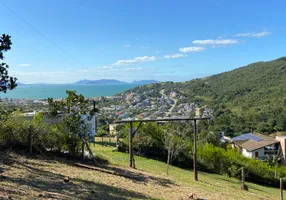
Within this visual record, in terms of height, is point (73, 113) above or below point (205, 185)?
above

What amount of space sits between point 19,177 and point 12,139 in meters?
4.92

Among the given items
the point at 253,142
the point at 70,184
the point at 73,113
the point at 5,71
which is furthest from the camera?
the point at 253,142

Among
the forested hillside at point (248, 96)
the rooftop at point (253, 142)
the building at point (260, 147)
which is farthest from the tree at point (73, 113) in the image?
the forested hillside at point (248, 96)

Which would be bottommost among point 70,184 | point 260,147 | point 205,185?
point 260,147

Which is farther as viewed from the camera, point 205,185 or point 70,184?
point 205,185

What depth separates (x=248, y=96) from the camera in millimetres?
94500

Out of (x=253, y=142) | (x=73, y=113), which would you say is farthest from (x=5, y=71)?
(x=253, y=142)

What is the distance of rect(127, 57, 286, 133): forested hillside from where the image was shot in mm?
72938

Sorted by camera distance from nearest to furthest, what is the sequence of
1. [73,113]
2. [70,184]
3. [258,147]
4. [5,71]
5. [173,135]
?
[5,71]
[70,184]
[73,113]
[173,135]
[258,147]

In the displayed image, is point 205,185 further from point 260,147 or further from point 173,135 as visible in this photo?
point 260,147

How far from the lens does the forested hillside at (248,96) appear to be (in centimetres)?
7294

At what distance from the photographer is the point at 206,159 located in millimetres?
23406

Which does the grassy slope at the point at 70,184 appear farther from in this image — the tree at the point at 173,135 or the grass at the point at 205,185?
the tree at the point at 173,135

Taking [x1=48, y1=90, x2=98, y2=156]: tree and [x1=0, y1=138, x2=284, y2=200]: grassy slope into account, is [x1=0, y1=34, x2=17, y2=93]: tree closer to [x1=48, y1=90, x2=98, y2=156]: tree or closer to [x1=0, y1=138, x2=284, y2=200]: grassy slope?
[x1=0, y1=138, x2=284, y2=200]: grassy slope
